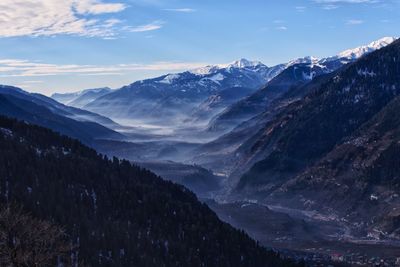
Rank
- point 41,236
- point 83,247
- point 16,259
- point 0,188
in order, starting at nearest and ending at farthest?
point 16,259, point 41,236, point 83,247, point 0,188

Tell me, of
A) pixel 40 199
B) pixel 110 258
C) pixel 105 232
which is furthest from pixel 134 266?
pixel 40 199

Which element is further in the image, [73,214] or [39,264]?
[73,214]

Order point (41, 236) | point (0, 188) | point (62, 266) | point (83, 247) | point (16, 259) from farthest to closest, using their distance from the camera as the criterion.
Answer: point (0, 188) → point (83, 247) → point (62, 266) → point (41, 236) → point (16, 259)

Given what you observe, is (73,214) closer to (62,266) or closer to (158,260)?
(158,260)

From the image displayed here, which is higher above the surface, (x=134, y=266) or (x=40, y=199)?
(x=40, y=199)

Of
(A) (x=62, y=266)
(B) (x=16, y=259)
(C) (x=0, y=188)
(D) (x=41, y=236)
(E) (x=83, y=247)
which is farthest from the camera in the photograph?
(C) (x=0, y=188)

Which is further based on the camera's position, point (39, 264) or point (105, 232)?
point (105, 232)

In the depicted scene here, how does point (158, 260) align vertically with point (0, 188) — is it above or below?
below

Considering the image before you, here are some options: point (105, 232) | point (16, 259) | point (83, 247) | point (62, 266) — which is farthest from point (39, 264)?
point (105, 232)

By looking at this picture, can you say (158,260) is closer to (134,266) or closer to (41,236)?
(134,266)
